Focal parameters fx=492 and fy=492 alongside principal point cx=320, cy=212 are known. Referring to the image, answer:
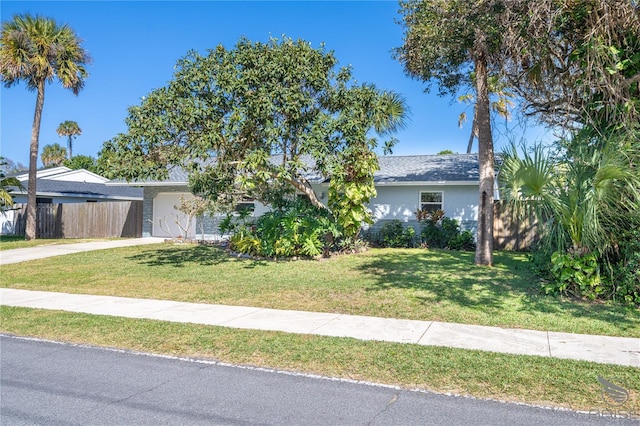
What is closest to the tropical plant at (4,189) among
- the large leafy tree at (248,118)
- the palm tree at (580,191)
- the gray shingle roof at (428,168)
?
the large leafy tree at (248,118)

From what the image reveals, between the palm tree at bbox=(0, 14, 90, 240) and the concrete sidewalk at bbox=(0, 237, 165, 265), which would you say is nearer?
the concrete sidewalk at bbox=(0, 237, 165, 265)

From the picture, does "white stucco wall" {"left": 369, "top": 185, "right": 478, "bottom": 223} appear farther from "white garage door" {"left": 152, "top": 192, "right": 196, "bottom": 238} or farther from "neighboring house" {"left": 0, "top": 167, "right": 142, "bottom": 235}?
"neighboring house" {"left": 0, "top": 167, "right": 142, "bottom": 235}

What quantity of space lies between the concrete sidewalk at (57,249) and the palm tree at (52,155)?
37.9 metres

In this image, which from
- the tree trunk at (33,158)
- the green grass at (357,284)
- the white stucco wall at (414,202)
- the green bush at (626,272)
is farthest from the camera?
the tree trunk at (33,158)

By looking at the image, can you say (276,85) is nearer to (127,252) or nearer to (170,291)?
(170,291)

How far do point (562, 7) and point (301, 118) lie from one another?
6.45 meters

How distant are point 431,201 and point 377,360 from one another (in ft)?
45.3

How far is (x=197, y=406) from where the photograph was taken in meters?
4.52

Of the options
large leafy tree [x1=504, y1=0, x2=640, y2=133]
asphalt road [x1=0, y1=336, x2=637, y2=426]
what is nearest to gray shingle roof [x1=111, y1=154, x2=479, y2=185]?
large leafy tree [x1=504, y1=0, x2=640, y2=133]

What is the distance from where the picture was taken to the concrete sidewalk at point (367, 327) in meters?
6.14

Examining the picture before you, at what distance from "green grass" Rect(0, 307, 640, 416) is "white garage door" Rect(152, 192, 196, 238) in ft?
48.0

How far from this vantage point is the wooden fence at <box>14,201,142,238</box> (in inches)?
941

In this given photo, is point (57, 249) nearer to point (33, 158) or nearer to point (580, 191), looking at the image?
point (33, 158)

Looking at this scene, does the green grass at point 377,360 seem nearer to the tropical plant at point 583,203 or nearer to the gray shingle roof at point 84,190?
the tropical plant at point 583,203
